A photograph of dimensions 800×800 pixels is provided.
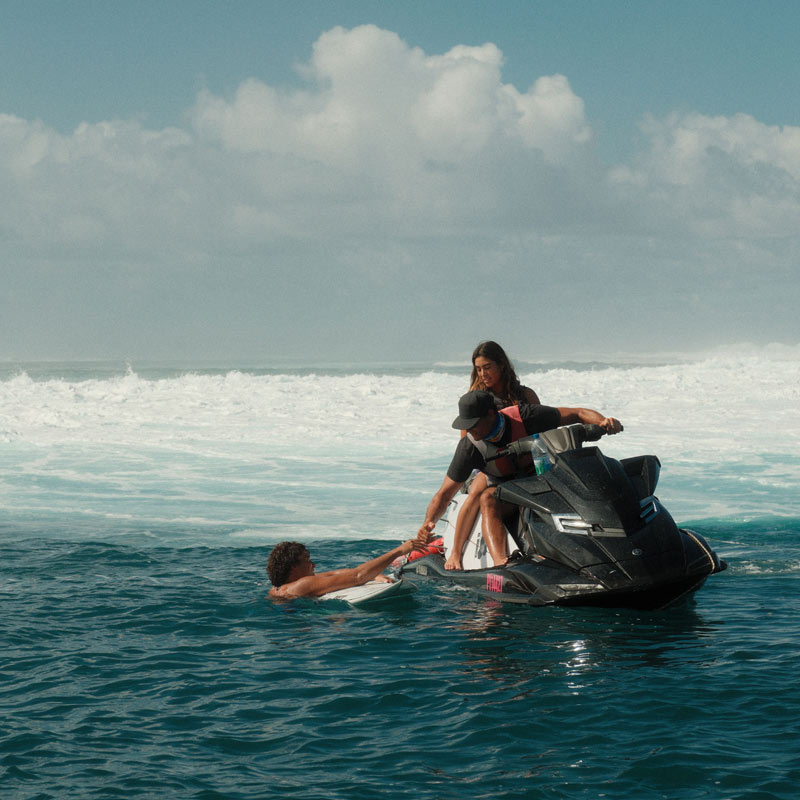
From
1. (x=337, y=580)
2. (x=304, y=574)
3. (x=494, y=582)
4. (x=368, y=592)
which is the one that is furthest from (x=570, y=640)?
(x=304, y=574)

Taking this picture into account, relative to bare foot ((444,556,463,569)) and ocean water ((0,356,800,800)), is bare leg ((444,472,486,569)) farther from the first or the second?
ocean water ((0,356,800,800))

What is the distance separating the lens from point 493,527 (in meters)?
7.26

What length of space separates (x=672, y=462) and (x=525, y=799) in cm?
1316

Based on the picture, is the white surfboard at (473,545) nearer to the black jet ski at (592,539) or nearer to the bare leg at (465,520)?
the bare leg at (465,520)

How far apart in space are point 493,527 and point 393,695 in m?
2.34

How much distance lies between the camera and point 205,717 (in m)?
4.83

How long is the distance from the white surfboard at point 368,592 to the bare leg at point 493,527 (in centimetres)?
72

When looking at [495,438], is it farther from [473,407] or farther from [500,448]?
[473,407]

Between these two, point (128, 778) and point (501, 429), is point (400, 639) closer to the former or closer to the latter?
point (501, 429)

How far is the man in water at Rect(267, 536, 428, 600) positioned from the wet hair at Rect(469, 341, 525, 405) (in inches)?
48.1

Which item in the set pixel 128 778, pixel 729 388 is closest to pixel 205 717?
pixel 128 778

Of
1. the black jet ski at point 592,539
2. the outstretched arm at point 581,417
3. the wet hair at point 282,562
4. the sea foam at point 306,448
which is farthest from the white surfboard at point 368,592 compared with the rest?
the sea foam at point 306,448

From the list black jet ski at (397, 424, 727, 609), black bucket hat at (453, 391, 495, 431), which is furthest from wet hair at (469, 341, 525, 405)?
→ black jet ski at (397, 424, 727, 609)

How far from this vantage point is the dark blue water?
4.07m
